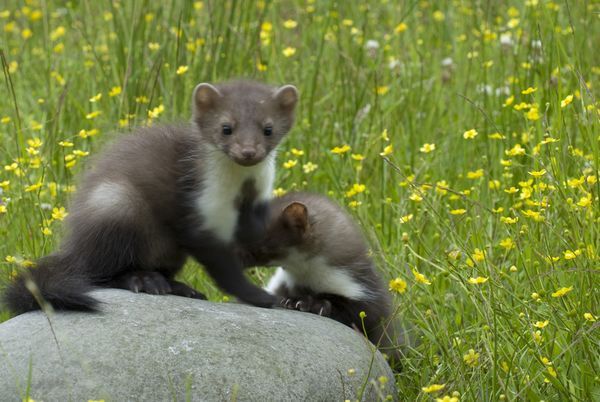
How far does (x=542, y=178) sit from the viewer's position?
18.1 ft

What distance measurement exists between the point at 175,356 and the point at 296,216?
140 centimetres

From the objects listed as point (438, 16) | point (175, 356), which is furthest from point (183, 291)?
point (438, 16)

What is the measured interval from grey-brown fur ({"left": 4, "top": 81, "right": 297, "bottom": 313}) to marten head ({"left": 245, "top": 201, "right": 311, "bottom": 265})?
7 centimetres

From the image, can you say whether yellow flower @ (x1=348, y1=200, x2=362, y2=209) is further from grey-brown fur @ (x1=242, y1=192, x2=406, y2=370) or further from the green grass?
grey-brown fur @ (x1=242, y1=192, x2=406, y2=370)

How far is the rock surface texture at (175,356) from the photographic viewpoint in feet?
13.6

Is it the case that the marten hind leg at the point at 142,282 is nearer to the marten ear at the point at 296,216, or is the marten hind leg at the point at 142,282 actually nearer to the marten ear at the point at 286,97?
the marten ear at the point at 296,216

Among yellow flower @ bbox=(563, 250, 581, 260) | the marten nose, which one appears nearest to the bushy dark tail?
the marten nose

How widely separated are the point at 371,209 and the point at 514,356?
2408 mm

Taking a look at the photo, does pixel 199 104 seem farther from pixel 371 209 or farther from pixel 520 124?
pixel 520 124

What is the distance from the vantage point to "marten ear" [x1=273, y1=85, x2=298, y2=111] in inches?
219

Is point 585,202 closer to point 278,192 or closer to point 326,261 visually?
point 326,261

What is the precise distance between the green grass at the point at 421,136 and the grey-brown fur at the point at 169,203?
1.74 feet

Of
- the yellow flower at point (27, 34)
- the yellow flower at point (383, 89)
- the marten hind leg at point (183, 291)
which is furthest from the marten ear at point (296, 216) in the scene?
the yellow flower at point (27, 34)

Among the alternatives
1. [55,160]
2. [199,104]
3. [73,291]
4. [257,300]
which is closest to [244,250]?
[257,300]
